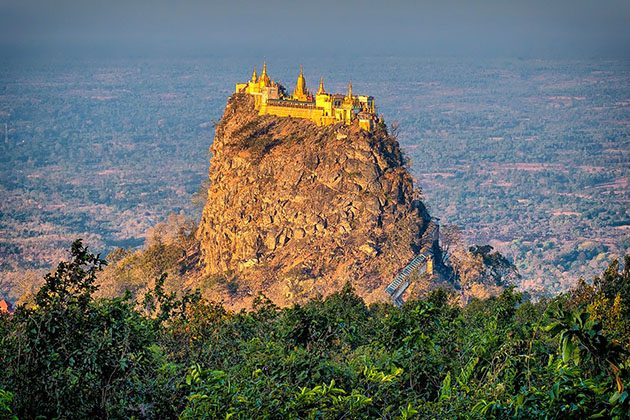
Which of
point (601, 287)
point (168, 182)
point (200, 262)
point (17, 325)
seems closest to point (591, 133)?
point (168, 182)

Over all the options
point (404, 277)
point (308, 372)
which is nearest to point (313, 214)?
point (404, 277)

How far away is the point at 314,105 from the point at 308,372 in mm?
39137

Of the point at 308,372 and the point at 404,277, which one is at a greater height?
the point at 308,372

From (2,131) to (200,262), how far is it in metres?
115

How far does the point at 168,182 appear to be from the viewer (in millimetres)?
140250

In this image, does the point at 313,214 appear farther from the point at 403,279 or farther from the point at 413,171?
the point at 413,171

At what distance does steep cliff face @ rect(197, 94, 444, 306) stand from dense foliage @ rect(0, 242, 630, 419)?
103ft

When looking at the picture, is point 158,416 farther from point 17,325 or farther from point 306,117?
point 306,117

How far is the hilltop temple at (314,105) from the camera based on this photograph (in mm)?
54000

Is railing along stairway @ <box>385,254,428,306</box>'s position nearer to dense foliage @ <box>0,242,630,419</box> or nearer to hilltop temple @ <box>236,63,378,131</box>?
hilltop temple @ <box>236,63,378,131</box>

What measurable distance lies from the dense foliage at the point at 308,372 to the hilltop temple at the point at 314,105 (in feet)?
109

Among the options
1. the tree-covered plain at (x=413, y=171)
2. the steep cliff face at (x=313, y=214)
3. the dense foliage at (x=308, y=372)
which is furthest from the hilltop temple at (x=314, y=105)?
the dense foliage at (x=308, y=372)

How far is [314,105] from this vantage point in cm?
5538

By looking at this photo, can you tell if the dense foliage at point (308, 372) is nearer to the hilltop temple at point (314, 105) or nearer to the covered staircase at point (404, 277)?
the covered staircase at point (404, 277)
